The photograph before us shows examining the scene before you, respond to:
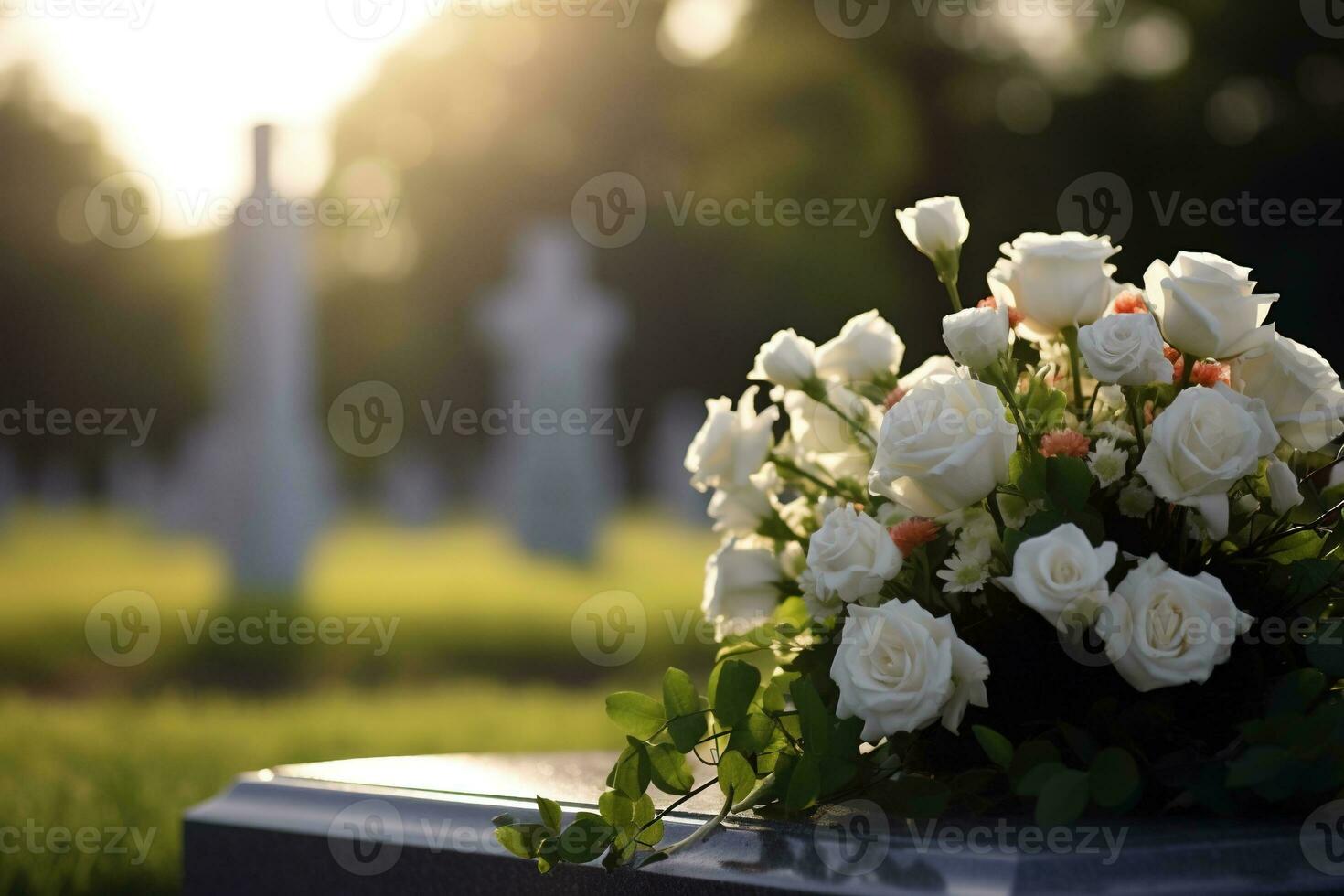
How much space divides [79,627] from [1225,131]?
980 centimetres

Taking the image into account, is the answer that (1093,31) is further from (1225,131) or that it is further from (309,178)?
(309,178)

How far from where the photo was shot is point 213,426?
13.9m

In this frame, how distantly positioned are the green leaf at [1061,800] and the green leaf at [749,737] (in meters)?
0.40

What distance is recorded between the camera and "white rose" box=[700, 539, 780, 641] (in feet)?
6.66

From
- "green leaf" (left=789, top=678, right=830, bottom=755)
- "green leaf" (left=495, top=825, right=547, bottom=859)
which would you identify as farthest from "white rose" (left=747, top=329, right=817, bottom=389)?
"green leaf" (left=495, top=825, right=547, bottom=859)

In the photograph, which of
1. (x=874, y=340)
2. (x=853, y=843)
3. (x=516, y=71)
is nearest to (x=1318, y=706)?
(x=853, y=843)

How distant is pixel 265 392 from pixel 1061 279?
684cm

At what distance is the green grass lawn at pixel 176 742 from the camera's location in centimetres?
321

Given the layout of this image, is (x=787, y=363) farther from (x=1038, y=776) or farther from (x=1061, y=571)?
(x=1038, y=776)
